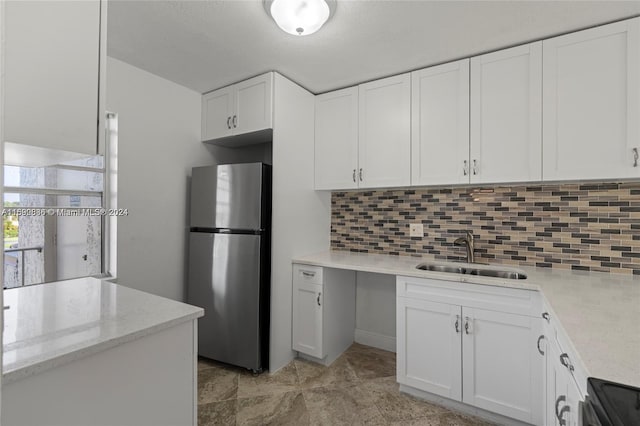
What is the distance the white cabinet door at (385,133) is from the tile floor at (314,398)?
1.51m

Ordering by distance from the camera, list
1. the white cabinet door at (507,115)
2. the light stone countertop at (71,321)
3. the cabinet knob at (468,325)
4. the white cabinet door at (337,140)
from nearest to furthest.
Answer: the light stone countertop at (71,321)
the cabinet knob at (468,325)
the white cabinet door at (507,115)
the white cabinet door at (337,140)

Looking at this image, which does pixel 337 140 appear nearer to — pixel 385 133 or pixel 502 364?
pixel 385 133

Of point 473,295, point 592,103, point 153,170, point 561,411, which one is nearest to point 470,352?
point 473,295

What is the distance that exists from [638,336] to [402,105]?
193cm

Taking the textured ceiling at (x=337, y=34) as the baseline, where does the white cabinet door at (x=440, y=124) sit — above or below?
below

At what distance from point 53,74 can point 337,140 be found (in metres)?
2.15

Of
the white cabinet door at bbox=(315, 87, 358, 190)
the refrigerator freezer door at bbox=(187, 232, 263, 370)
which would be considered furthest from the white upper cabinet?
the refrigerator freezer door at bbox=(187, 232, 263, 370)

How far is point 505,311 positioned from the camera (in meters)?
1.75

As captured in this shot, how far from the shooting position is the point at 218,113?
2.75 m

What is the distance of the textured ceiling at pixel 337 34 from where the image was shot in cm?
166

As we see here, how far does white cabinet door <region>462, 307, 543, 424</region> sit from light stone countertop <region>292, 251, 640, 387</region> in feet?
0.75

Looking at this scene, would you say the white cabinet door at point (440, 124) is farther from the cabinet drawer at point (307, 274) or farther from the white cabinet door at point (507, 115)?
the cabinet drawer at point (307, 274)

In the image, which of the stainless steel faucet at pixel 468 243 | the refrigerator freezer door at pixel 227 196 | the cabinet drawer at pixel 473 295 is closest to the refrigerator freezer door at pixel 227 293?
the refrigerator freezer door at pixel 227 196

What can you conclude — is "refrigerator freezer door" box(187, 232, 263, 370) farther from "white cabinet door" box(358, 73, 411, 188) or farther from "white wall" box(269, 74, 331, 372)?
"white cabinet door" box(358, 73, 411, 188)
